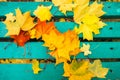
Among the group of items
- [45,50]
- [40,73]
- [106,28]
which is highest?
[106,28]

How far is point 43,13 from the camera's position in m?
2.24

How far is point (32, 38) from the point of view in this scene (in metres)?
2.27

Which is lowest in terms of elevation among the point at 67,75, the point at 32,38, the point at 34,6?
the point at 67,75

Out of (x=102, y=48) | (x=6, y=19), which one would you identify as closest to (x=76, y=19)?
(x=102, y=48)

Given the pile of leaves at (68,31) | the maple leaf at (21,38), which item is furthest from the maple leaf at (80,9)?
the maple leaf at (21,38)

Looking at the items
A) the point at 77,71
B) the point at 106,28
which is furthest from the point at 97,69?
the point at 106,28

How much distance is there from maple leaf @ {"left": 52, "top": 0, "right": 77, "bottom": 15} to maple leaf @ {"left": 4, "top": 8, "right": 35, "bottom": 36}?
0.50 feet

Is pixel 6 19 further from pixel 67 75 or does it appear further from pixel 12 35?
pixel 67 75

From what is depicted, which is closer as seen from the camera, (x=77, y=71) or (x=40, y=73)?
(x=77, y=71)

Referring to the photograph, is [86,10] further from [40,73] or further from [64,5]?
[40,73]

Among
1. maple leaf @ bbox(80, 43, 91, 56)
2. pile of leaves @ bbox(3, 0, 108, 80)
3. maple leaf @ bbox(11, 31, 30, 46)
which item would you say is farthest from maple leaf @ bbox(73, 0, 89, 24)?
maple leaf @ bbox(11, 31, 30, 46)

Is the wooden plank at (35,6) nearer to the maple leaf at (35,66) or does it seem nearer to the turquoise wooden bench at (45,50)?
the turquoise wooden bench at (45,50)

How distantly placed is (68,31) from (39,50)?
0.65ft

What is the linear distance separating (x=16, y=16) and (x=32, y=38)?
0.47ft
